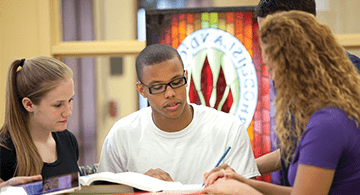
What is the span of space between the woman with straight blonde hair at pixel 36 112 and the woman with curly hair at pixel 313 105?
0.70m

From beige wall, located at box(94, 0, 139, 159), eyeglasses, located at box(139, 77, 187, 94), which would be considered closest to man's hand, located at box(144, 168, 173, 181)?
Result: eyeglasses, located at box(139, 77, 187, 94)

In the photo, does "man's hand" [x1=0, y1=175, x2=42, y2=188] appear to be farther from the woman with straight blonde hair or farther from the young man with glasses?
the young man with glasses

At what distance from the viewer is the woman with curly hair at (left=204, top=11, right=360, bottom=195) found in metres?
1.06

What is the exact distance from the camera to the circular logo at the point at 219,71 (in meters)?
2.49

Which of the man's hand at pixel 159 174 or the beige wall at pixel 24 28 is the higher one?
the beige wall at pixel 24 28

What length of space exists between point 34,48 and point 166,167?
1.72 m

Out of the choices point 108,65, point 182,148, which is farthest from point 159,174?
point 108,65

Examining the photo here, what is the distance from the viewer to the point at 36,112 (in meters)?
1.65

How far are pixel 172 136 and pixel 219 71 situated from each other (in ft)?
2.59

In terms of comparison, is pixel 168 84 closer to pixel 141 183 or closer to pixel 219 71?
pixel 141 183

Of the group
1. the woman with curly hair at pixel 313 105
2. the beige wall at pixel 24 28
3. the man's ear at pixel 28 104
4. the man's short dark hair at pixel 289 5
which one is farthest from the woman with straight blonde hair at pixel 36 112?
the beige wall at pixel 24 28

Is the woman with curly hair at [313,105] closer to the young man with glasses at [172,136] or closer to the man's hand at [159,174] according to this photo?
the man's hand at [159,174]

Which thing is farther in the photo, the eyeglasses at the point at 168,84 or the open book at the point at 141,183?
the eyeglasses at the point at 168,84

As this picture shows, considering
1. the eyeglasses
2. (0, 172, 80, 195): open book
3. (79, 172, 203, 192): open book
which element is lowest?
(79, 172, 203, 192): open book
